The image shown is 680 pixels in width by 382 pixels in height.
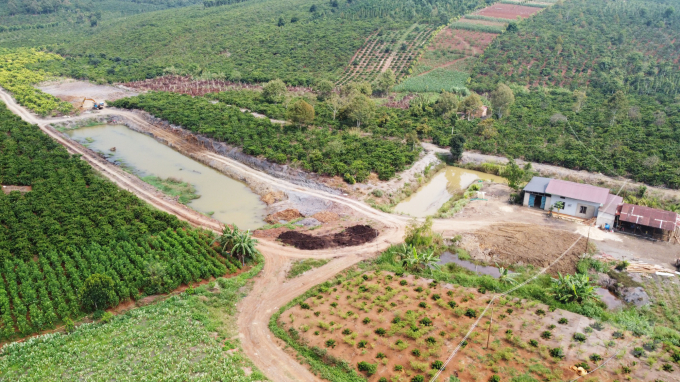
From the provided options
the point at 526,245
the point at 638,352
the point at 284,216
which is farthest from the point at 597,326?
the point at 284,216

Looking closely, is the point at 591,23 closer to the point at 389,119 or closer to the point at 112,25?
the point at 389,119

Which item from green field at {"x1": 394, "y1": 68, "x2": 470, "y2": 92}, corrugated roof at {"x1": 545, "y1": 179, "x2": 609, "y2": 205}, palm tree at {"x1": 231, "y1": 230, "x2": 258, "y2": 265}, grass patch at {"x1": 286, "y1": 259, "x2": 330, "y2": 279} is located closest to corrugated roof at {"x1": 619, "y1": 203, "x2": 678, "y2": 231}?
corrugated roof at {"x1": 545, "y1": 179, "x2": 609, "y2": 205}

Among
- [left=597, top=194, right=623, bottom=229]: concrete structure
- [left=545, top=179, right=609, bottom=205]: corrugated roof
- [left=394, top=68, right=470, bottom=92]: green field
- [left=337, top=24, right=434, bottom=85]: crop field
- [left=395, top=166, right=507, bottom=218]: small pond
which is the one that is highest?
[left=337, top=24, right=434, bottom=85]: crop field

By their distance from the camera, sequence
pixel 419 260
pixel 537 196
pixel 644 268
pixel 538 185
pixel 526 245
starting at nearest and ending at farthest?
1. pixel 419 260
2. pixel 644 268
3. pixel 526 245
4. pixel 537 196
5. pixel 538 185

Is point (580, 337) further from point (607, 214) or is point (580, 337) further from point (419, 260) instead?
point (607, 214)

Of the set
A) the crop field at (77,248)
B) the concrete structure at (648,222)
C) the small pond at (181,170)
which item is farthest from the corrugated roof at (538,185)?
the crop field at (77,248)

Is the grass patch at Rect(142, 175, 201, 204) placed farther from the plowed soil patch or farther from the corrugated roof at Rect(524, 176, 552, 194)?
the plowed soil patch
